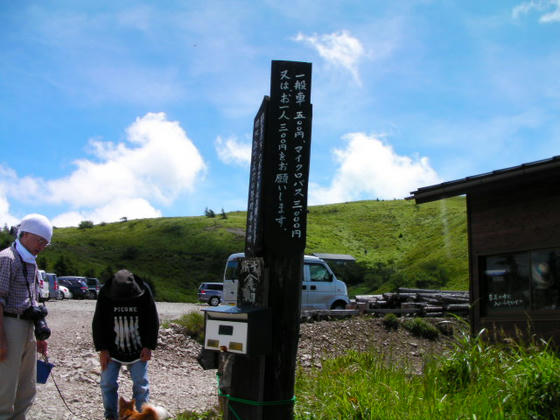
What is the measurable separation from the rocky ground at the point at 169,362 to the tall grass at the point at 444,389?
376 millimetres

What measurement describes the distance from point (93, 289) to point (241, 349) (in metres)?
34.2

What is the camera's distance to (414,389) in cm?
517

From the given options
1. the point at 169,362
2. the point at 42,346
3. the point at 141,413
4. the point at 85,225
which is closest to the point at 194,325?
the point at 169,362

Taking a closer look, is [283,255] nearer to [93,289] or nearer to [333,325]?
[333,325]

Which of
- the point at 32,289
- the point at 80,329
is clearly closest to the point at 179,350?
the point at 80,329

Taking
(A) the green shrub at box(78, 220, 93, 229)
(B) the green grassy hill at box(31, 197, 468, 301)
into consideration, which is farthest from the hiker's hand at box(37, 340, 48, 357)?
(A) the green shrub at box(78, 220, 93, 229)

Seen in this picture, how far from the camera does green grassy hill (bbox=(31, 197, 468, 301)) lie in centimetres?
4291

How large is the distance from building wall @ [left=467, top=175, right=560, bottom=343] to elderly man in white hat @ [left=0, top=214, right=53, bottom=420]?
605 centimetres

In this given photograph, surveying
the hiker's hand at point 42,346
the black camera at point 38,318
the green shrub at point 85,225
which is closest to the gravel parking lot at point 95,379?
the hiker's hand at point 42,346

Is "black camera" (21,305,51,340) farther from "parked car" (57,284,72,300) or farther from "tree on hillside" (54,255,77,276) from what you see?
"tree on hillside" (54,255,77,276)

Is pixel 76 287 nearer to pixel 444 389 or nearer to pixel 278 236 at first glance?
pixel 444 389

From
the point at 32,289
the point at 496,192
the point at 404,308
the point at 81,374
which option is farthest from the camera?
the point at 404,308

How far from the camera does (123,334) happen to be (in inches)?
205

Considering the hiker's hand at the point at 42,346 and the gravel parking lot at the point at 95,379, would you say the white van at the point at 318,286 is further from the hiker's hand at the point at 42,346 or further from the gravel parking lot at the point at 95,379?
the hiker's hand at the point at 42,346
